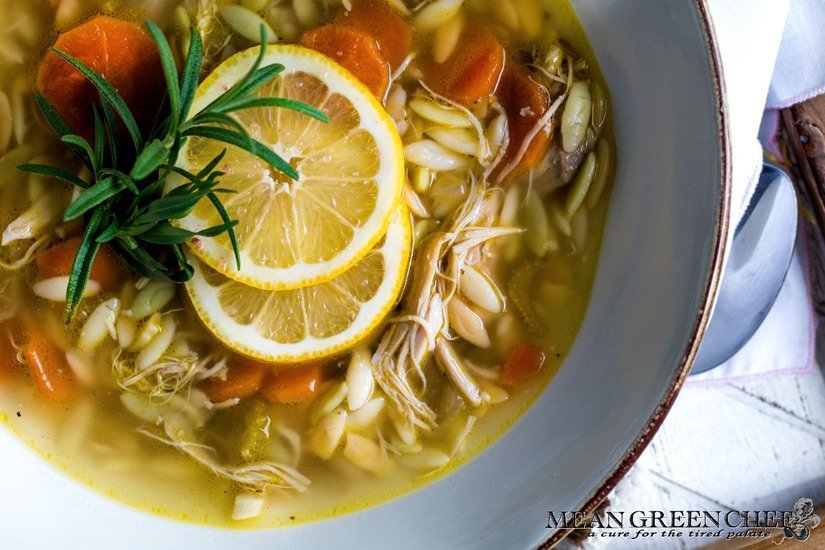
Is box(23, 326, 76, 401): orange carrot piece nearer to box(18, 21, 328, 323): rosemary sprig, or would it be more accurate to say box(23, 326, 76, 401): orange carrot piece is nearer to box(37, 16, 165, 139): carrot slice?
box(18, 21, 328, 323): rosemary sprig

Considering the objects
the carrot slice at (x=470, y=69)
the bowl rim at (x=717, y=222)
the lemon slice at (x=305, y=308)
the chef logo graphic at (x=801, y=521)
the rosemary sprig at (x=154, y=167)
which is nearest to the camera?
the rosemary sprig at (x=154, y=167)

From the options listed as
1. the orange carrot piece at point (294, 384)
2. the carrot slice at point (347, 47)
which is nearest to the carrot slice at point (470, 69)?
Answer: the carrot slice at point (347, 47)

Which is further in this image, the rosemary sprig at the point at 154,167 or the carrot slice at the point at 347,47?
the carrot slice at the point at 347,47

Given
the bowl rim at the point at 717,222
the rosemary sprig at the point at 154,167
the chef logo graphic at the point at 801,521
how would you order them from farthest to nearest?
the chef logo graphic at the point at 801,521 < the bowl rim at the point at 717,222 < the rosemary sprig at the point at 154,167

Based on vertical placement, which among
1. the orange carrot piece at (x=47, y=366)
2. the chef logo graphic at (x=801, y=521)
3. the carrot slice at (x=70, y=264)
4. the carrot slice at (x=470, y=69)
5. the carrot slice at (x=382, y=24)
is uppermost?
the carrot slice at (x=382, y=24)

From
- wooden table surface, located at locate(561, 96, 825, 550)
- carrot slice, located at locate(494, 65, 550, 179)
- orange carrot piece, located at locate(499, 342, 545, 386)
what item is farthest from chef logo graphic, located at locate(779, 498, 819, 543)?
carrot slice, located at locate(494, 65, 550, 179)

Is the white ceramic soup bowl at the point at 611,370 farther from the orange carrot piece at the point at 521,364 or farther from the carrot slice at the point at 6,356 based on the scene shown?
the carrot slice at the point at 6,356

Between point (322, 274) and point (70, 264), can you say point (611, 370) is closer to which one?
point (322, 274)

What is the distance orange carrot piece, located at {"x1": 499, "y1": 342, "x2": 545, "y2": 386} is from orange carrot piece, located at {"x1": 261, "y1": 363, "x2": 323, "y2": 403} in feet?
1.60

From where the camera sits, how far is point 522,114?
1.99 m

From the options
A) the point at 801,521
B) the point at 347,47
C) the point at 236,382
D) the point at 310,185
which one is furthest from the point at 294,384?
the point at 801,521

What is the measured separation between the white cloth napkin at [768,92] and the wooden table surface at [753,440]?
A: 6 cm

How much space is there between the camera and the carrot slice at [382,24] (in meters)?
1.99

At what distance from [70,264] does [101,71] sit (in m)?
0.48
